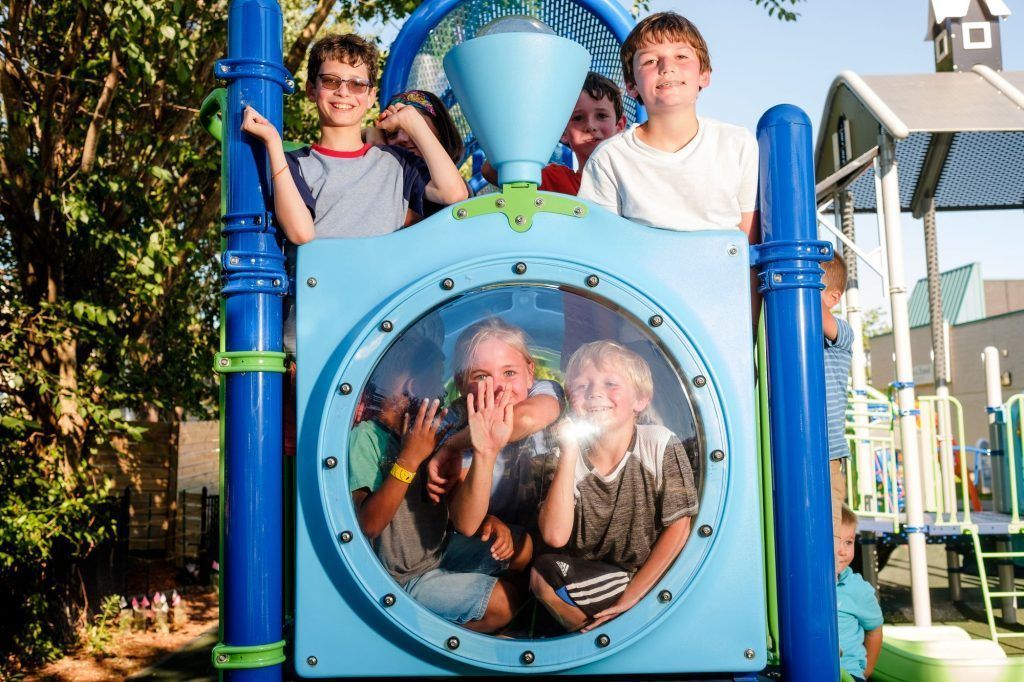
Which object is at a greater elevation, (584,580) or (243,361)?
(243,361)

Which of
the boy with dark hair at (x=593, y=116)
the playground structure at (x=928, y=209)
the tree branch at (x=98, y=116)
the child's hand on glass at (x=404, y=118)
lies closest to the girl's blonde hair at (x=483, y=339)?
the child's hand on glass at (x=404, y=118)

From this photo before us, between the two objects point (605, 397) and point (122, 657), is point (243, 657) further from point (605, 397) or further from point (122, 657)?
point (122, 657)

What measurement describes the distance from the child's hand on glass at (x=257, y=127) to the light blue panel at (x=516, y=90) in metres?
0.40

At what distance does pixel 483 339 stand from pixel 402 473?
30 cm

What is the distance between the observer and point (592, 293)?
1.78m

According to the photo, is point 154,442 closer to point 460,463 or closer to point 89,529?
point 89,529

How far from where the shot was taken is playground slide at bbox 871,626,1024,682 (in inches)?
180

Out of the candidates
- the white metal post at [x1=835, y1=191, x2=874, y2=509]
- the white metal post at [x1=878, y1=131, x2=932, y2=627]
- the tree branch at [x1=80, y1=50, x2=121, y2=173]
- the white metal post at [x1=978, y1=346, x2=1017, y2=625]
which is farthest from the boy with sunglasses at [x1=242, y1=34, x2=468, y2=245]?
the white metal post at [x1=978, y1=346, x2=1017, y2=625]

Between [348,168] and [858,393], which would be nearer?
[348,168]

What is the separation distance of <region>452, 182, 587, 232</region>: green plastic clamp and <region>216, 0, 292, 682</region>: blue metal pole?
42 cm

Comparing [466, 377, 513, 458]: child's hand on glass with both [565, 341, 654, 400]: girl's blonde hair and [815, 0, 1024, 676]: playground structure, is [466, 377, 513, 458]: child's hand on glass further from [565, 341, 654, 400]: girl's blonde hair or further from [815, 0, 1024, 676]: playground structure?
[815, 0, 1024, 676]: playground structure

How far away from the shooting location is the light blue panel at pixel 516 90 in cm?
189

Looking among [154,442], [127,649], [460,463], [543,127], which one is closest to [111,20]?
[543,127]

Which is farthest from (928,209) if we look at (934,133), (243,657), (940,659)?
(243,657)
